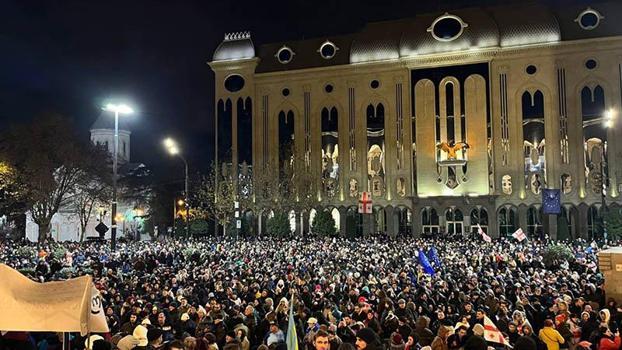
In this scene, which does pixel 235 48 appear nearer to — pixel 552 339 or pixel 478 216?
Result: pixel 478 216

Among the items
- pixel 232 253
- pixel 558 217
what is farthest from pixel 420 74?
pixel 232 253

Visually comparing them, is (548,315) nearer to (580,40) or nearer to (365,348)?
(365,348)

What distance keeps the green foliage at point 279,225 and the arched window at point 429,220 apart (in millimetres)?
12681

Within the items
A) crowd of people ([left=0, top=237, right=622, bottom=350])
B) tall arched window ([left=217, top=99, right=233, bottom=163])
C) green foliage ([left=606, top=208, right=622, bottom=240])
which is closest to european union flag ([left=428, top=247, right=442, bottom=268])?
crowd of people ([left=0, top=237, right=622, bottom=350])

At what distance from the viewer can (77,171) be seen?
4797cm

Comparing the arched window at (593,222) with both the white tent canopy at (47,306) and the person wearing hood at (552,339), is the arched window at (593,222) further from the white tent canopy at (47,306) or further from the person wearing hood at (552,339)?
the white tent canopy at (47,306)

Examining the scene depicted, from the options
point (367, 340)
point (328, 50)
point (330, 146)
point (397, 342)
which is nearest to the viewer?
point (367, 340)

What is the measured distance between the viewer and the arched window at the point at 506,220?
51656 millimetres

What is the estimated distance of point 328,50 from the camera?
5962 centimetres

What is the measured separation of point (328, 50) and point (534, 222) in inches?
1014

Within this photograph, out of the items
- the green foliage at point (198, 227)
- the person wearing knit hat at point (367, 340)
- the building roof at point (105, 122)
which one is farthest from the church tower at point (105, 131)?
the person wearing knit hat at point (367, 340)

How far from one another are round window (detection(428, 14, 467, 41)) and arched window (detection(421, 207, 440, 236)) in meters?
15.8

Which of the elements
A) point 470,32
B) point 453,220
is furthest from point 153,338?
point 470,32

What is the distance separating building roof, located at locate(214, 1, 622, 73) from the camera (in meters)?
51.3
